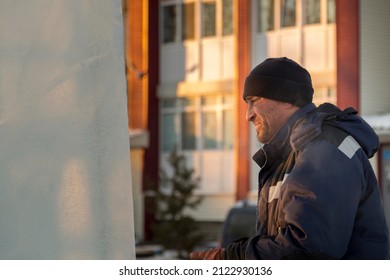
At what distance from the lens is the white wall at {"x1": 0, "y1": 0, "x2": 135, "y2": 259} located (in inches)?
96.3

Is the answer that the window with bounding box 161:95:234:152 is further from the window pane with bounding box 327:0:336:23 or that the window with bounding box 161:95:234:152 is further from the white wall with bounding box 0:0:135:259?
the white wall with bounding box 0:0:135:259

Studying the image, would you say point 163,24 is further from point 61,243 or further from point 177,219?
point 61,243

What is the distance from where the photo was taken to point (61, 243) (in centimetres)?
245

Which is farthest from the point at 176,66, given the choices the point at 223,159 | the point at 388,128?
the point at 388,128

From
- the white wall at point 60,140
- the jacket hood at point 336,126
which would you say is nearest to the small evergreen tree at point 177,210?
the white wall at point 60,140

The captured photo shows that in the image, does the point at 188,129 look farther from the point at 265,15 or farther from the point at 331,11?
the point at 331,11

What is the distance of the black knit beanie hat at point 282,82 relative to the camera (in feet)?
7.41

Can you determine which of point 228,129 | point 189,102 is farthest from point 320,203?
point 189,102

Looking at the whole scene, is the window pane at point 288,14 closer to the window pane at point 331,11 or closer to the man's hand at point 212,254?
the window pane at point 331,11

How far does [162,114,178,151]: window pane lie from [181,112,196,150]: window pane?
0.19 m

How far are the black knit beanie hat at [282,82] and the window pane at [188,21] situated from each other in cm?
1565

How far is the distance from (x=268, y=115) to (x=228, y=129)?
49.1ft

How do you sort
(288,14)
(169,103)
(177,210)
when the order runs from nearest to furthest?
(177,210)
(288,14)
(169,103)

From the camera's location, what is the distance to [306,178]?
82.0 inches
